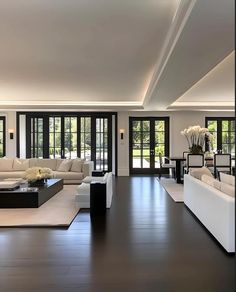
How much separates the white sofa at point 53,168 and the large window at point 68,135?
8.58 feet

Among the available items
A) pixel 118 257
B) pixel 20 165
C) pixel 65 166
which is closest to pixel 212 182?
pixel 118 257

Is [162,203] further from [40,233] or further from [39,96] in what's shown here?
[39,96]

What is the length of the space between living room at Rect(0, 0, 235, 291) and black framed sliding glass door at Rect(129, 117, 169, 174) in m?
2.84

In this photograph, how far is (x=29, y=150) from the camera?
513 inches

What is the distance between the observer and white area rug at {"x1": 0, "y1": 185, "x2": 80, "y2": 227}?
16.8 ft

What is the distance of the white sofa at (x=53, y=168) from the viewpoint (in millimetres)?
9752

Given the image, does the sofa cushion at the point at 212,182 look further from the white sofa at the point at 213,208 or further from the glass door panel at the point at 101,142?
the glass door panel at the point at 101,142

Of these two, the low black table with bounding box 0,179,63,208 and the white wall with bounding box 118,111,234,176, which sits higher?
the white wall with bounding box 118,111,234,176

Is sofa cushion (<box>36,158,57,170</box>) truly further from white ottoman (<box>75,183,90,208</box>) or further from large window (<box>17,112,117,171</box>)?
white ottoman (<box>75,183,90,208</box>)

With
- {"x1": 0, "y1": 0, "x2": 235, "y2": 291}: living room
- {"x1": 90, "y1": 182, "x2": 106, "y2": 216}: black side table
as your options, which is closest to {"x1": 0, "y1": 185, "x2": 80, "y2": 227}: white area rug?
{"x1": 0, "y1": 0, "x2": 235, "y2": 291}: living room

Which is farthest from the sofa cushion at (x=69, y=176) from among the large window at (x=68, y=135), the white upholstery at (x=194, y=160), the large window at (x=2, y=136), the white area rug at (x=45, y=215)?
the large window at (x=2, y=136)

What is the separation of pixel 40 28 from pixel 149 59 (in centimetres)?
237

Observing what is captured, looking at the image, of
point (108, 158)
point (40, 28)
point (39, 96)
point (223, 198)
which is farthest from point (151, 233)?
point (108, 158)

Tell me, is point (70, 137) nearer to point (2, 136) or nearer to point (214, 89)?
point (2, 136)
